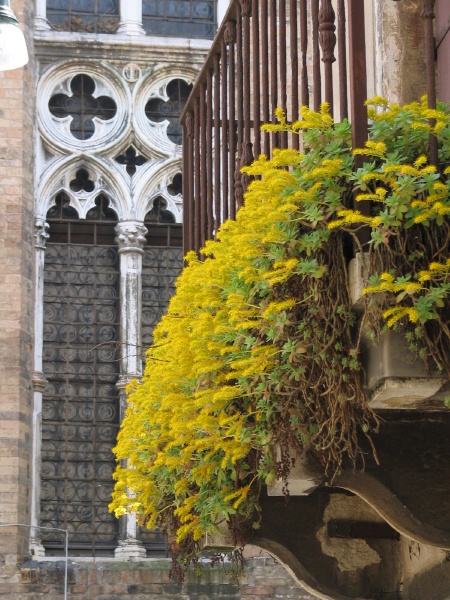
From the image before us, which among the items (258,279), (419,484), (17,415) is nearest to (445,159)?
(258,279)

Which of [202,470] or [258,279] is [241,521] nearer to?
[202,470]

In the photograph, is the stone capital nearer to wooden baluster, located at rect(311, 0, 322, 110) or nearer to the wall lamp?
the wall lamp

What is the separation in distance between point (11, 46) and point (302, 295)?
12.6 feet

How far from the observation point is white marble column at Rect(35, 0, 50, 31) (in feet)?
67.5

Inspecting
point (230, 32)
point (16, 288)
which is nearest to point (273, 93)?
point (230, 32)

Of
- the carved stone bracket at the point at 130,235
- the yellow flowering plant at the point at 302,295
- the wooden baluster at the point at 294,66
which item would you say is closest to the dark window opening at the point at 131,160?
the carved stone bracket at the point at 130,235

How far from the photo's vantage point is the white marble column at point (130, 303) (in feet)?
63.0

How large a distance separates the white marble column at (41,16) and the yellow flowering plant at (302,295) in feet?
49.4

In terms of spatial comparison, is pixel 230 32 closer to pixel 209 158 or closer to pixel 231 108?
pixel 231 108

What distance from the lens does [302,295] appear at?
16.4ft

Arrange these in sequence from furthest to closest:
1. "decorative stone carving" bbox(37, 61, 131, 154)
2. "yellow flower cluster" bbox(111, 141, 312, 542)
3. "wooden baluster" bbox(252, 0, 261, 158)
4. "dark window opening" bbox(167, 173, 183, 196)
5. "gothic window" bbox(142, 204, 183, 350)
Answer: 1. "dark window opening" bbox(167, 173, 183, 196)
2. "decorative stone carving" bbox(37, 61, 131, 154)
3. "gothic window" bbox(142, 204, 183, 350)
4. "wooden baluster" bbox(252, 0, 261, 158)
5. "yellow flower cluster" bbox(111, 141, 312, 542)

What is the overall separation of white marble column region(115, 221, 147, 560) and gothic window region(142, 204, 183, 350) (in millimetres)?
136

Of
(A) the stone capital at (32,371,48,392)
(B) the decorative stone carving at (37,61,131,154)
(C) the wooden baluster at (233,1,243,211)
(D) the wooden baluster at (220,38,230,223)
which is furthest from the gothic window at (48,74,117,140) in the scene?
(C) the wooden baluster at (233,1,243,211)

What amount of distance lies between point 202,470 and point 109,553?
44.1 feet
